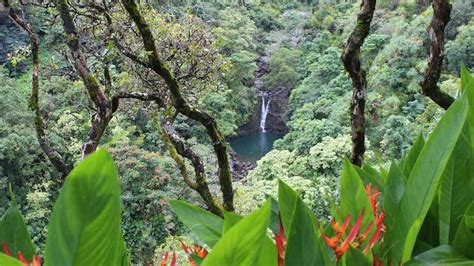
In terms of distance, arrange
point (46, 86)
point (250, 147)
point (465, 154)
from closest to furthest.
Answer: point (465, 154) < point (46, 86) < point (250, 147)

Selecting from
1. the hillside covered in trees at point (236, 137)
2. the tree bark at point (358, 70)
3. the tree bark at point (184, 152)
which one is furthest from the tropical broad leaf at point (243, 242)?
the tree bark at point (184, 152)

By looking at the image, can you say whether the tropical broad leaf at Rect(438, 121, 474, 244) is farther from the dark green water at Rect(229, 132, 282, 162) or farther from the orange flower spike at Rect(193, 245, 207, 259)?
the dark green water at Rect(229, 132, 282, 162)

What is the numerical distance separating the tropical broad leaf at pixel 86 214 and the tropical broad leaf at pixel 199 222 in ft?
1.09

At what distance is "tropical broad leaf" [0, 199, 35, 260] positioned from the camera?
1.52ft

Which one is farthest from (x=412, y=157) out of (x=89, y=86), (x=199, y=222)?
(x=89, y=86)

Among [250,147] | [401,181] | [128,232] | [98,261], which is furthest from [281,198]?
[250,147]

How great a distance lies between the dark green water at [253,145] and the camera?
55.2 ft

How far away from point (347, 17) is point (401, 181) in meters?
20.3

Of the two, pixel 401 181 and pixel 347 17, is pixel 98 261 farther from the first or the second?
pixel 347 17

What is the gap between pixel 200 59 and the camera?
4.42 m

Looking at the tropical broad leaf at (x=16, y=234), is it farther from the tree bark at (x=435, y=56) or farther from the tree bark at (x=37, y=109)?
the tree bark at (x=37, y=109)

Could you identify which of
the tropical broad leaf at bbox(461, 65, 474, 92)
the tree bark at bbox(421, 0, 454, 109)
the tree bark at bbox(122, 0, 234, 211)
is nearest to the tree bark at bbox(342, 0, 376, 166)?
the tree bark at bbox(421, 0, 454, 109)

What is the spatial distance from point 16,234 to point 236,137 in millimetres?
17896

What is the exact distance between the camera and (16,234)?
0.47 m
